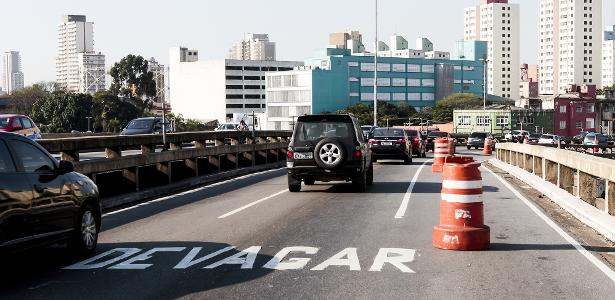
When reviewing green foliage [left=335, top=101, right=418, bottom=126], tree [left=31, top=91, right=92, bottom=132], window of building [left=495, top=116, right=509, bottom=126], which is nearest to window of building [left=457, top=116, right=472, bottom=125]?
window of building [left=495, top=116, right=509, bottom=126]

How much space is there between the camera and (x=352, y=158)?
1859 centimetres

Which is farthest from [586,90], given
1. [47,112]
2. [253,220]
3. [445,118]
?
[253,220]

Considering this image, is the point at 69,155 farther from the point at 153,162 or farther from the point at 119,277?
the point at 119,277

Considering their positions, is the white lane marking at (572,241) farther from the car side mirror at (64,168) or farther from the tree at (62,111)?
the tree at (62,111)

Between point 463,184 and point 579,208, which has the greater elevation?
point 463,184

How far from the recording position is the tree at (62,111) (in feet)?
387

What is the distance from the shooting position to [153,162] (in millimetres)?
19438

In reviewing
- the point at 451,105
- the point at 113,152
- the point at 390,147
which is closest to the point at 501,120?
the point at 451,105

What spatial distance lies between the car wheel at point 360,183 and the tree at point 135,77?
13668cm

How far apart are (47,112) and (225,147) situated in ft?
323

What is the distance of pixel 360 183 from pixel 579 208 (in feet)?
19.1

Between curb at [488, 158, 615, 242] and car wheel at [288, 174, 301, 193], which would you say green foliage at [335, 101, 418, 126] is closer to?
curb at [488, 158, 615, 242]

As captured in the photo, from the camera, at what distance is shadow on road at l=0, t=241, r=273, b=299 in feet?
25.4

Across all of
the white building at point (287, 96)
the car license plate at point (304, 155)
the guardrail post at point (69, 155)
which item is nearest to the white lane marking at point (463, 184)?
the guardrail post at point (69, 155)
